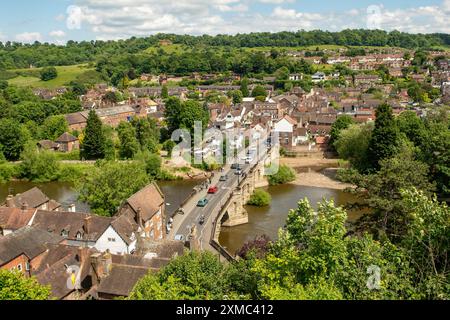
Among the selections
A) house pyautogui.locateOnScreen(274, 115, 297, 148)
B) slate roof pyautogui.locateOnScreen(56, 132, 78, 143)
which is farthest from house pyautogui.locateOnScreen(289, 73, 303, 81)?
slate roof pyautogui.locateOnScreen(56, 132, 78, 143)

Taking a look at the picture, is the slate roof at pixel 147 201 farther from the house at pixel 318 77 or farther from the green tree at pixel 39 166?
the house at pixel 318 77

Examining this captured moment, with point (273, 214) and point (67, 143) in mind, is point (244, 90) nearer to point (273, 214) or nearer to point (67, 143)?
point (67, 143)

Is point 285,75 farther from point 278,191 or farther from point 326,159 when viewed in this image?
point 278,191

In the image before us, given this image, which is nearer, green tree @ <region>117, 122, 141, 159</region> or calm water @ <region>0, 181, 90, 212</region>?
calm water @ <region>0, 181, 90, 212</region>

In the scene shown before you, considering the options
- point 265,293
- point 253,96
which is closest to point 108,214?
point 265,293

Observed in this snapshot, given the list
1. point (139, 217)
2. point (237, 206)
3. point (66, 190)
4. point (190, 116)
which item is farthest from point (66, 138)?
point (139, 217)

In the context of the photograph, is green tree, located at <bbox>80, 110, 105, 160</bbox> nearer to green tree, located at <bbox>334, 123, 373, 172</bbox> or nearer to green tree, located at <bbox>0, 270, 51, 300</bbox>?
green tree, located at <bbox>334, 123, 373, 172</bbox>
